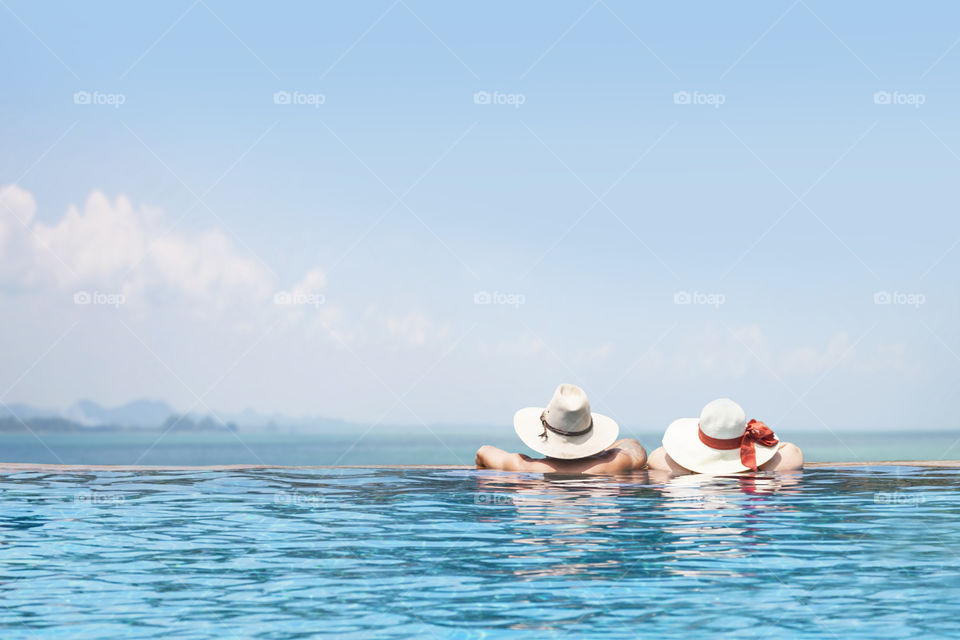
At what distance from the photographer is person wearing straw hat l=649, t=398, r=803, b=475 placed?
8.90 m

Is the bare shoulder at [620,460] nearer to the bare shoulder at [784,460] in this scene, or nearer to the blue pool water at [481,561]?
the blue pool water at [481,561]

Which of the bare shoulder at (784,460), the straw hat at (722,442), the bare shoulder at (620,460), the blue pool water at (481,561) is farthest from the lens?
the bare shoulder at (784,460)

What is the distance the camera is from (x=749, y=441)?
9.20m

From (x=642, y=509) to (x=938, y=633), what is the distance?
10.5ft

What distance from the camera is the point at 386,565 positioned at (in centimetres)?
507

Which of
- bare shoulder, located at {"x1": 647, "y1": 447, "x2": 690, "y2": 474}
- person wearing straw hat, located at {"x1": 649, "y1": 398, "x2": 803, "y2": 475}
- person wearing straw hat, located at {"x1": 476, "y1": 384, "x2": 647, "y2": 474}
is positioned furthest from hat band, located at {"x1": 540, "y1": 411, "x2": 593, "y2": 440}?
bare shoulder, located at {"x1": 647, "y1": 447, "x2": 690, "y2": 474}

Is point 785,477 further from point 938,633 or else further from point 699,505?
point 938,633

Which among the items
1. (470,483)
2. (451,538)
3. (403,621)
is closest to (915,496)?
(470,483)

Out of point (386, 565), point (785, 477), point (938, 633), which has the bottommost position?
point (938, 633)

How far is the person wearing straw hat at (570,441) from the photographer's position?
29.4 ft

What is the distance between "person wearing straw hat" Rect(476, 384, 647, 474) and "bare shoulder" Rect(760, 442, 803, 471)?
1324mm

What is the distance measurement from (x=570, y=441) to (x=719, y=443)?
4.68 feet

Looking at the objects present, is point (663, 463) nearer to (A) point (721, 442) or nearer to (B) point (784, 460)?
(A) point (721, 442)

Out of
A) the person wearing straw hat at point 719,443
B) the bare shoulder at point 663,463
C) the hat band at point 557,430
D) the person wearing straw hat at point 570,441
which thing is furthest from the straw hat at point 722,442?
the hat band at point 557,430
